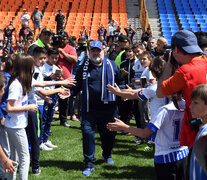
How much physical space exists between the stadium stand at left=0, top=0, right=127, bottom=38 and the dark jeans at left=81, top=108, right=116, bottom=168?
584 inches

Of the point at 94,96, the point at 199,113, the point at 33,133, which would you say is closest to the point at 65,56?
the point at 94,96

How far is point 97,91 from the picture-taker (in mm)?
4828

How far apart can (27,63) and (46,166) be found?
6.87ft

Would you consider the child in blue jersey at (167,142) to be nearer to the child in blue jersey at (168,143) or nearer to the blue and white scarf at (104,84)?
the child in blue jersey at (168,143)

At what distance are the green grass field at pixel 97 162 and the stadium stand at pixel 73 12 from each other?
13716mm

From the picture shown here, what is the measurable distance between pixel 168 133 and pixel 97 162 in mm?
2511

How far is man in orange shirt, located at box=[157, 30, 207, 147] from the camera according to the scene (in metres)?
2.54

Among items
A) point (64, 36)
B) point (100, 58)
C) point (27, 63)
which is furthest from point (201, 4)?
point (27, 63)

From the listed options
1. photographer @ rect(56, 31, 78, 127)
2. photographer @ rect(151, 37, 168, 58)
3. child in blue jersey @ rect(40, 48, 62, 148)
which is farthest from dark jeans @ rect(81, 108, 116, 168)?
photographer @ rect(151, 37, 168, 58)

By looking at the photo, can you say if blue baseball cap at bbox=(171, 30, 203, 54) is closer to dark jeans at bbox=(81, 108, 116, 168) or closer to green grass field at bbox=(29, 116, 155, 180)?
dark jeans at bbox=(81, 108, 116, 168)

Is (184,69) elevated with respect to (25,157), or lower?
elevated

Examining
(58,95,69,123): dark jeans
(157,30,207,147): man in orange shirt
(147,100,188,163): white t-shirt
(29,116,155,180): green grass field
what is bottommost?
(29,116,155,180): green grass field

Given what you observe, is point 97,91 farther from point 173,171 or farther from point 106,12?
point 106,12

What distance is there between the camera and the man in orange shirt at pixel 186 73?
2543mm
